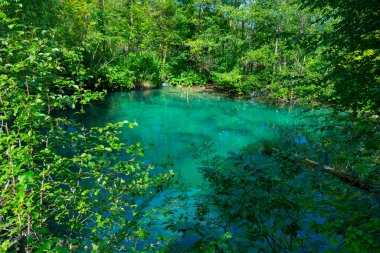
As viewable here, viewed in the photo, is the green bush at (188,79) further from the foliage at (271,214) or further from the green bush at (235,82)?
the foliage at (271,214)

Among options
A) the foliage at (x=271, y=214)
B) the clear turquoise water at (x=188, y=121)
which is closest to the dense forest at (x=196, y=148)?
the foliage at (x=271, y=214)

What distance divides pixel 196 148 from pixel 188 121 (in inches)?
264

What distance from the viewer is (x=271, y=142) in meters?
12.2

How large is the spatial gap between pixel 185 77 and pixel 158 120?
14.9m

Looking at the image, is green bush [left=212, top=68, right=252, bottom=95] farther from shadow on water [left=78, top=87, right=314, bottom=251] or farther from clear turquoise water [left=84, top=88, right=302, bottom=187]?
clear turquoise water [left=84, top=88, right=302, bottom=187]

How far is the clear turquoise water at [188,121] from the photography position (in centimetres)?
1117

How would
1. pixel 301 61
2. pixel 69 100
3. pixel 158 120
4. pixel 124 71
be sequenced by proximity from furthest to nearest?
pixel 124 71
pixel 301 61
pixel 158 120
pixel 69 100

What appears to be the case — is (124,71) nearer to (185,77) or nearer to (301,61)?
(185,77)

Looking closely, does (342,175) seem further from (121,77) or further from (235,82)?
(121,77)

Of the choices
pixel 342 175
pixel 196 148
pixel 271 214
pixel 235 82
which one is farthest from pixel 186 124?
pixel 271 214

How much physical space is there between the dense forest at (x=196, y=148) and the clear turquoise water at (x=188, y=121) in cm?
113

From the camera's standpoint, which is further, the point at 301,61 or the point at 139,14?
the point at 139,14

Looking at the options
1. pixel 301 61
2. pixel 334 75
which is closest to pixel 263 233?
pixel 334 75

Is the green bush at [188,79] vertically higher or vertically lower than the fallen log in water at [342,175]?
higher
